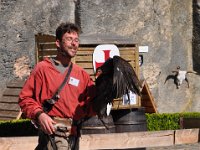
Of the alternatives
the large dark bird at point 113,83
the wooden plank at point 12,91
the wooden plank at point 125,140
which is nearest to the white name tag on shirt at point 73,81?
the large dark bird at point 113,83

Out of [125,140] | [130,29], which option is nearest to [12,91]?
[130,29]

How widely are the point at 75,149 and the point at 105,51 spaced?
5176 mm

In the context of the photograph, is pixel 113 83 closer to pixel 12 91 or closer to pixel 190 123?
pixel 190 123

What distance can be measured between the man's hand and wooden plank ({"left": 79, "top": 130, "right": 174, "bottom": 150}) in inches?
140

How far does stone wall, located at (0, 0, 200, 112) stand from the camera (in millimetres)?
14148

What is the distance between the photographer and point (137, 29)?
15430 millimetres

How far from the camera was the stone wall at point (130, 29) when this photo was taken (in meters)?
14.1

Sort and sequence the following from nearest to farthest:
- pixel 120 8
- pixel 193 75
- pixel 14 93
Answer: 1. pixel 14 93
2. pixel 120 8
3. pixel 193 75

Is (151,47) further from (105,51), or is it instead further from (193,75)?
(105,51)

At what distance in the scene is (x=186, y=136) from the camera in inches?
326

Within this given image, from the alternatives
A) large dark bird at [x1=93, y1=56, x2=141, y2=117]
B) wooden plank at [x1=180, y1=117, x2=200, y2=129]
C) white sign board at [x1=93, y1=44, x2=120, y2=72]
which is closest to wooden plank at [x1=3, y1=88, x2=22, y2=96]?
wooden plank at [x1=180, y1=117, x2=200, y2=129]

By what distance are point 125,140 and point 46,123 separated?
4.21 m

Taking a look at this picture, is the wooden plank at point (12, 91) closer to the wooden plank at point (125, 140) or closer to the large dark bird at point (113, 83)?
the wooden plank at point (125, 140)

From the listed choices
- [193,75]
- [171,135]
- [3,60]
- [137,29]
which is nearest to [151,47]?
[137,29]
